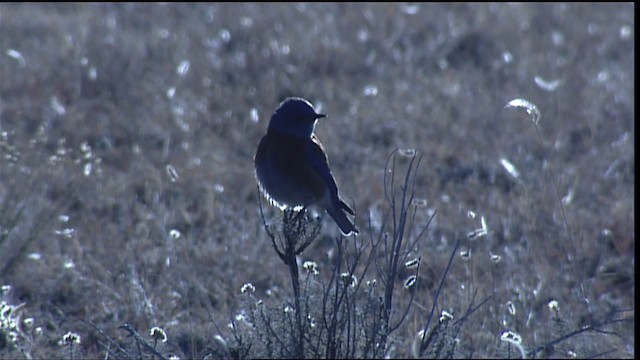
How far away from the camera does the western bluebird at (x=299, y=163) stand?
4.72m

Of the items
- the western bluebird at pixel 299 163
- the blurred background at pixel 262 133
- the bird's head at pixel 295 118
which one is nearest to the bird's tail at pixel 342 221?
the western bluebird at pixel 299 163

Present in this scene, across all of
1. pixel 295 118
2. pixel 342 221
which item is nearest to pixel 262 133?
pixel 295 118

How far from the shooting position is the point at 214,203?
708 centimetres

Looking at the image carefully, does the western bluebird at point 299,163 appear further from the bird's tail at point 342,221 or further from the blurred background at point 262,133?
the blurred background at point 262,133

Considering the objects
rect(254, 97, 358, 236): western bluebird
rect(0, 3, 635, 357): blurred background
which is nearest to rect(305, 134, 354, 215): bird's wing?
rect(254, 97, 358, 236): western bluebird

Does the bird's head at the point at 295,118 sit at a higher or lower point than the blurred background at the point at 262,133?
lower

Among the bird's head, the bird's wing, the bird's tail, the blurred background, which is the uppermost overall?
the blurred background

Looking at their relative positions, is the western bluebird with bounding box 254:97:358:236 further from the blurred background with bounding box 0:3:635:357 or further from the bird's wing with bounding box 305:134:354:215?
the blurred background with bounding box 0:3:635:357

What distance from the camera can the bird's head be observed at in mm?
4742

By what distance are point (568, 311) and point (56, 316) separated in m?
2.56

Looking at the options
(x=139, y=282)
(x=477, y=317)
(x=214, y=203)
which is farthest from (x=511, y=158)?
(x=139, y=282)

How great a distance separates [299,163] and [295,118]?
0.63 ft

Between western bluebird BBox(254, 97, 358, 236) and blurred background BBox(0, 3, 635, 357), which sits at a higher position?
blurred background BBox(0, 3, 635, 357)

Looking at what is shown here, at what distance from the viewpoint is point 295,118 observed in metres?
4.77
